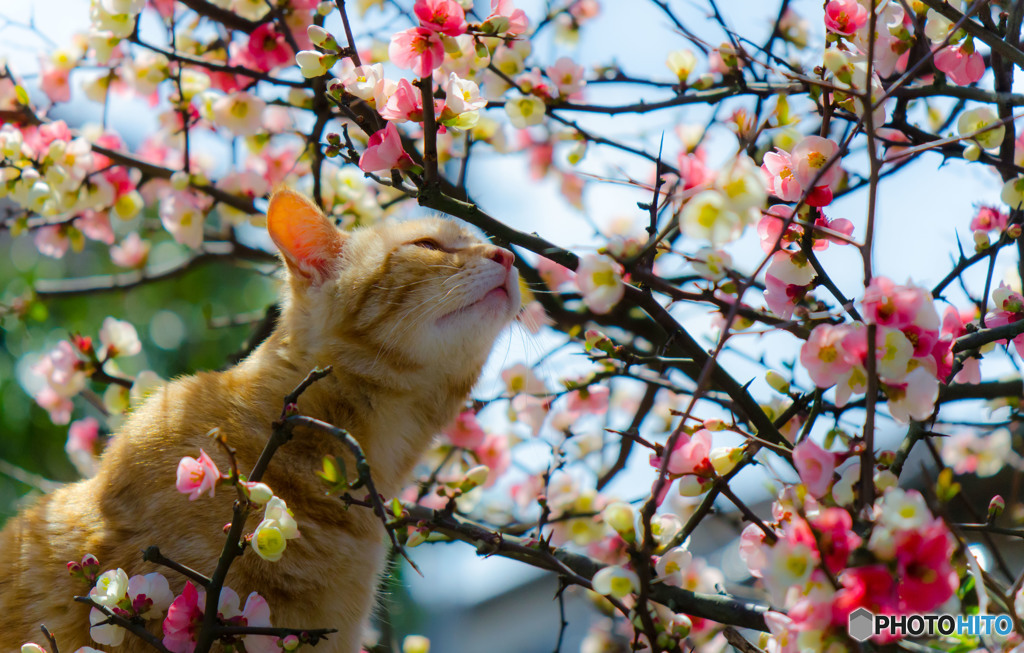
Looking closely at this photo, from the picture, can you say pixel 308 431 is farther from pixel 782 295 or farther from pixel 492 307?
pixel 782 295

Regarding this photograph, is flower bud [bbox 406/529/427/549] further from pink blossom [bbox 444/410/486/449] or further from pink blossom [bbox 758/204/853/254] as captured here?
pink blossom [bbox 444/410/486/449]

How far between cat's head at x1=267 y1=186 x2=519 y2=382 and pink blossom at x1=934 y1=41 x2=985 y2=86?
1.15 metres

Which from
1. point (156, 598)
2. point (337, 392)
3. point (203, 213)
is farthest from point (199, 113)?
point (156, 598)

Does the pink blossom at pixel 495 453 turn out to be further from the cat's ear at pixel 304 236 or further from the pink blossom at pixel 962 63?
the pink blossom at pixel 962 63

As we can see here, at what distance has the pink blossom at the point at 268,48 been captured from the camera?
2410 mm

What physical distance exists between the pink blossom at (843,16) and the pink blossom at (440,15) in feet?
2.52

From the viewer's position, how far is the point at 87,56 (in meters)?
2.80

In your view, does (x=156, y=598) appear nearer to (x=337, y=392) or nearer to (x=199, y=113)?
(x=337, y=392)

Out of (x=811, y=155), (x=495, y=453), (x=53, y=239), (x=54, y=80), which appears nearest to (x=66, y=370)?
(x=53, y=239)

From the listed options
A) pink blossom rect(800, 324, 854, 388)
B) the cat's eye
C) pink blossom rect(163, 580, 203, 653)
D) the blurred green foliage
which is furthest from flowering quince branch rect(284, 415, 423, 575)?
the blurred green foliage

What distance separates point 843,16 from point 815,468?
39.0 inches

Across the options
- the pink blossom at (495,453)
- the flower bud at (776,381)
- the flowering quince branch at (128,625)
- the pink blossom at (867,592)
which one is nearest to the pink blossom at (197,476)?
the flowering quince branch at (128,625)

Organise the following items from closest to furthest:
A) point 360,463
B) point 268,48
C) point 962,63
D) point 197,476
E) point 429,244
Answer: point 360,463 < point 197,476 < point 962,63 < point 429,244 < point 268,48

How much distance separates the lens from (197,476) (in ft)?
4.24
